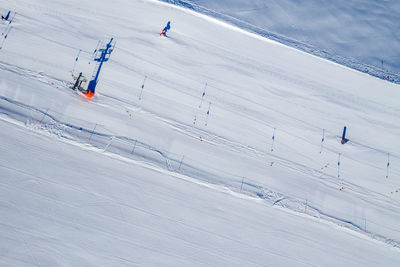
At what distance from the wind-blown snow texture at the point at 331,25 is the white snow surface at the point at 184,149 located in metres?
0.45

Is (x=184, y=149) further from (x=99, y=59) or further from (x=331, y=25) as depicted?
(x=331, y=25)

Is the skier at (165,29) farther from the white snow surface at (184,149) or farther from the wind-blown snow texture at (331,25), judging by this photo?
the wind-blown snow texture at (331,25)

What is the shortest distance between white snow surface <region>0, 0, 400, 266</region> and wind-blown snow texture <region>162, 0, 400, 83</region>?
1.48 ft

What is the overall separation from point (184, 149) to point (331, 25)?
7.35 meters

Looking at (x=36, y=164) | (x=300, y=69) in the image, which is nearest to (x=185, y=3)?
(x=300, y=69)

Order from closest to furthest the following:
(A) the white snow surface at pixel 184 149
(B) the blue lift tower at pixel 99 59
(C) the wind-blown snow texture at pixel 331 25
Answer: (A) the white snow surface at pixel 184 149 → (B) the blue lift tower at pixel 99 59 → (C) the wind-blown snow texture at pixel 331 25

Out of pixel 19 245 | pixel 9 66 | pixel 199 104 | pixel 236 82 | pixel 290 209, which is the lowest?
pixel 19 245

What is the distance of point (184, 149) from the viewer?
803 centimetres

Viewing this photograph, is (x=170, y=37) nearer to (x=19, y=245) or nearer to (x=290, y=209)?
(x=290, y=209)

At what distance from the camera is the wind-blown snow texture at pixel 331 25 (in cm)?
905

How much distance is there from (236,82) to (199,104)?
1536 millimetres

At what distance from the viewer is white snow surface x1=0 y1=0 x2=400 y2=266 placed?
7.39 meters

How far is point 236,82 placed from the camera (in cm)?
857

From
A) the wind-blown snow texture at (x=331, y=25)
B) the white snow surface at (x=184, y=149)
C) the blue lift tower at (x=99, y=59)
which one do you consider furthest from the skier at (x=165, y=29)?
the blue lift tower at (x=99, y=59)
